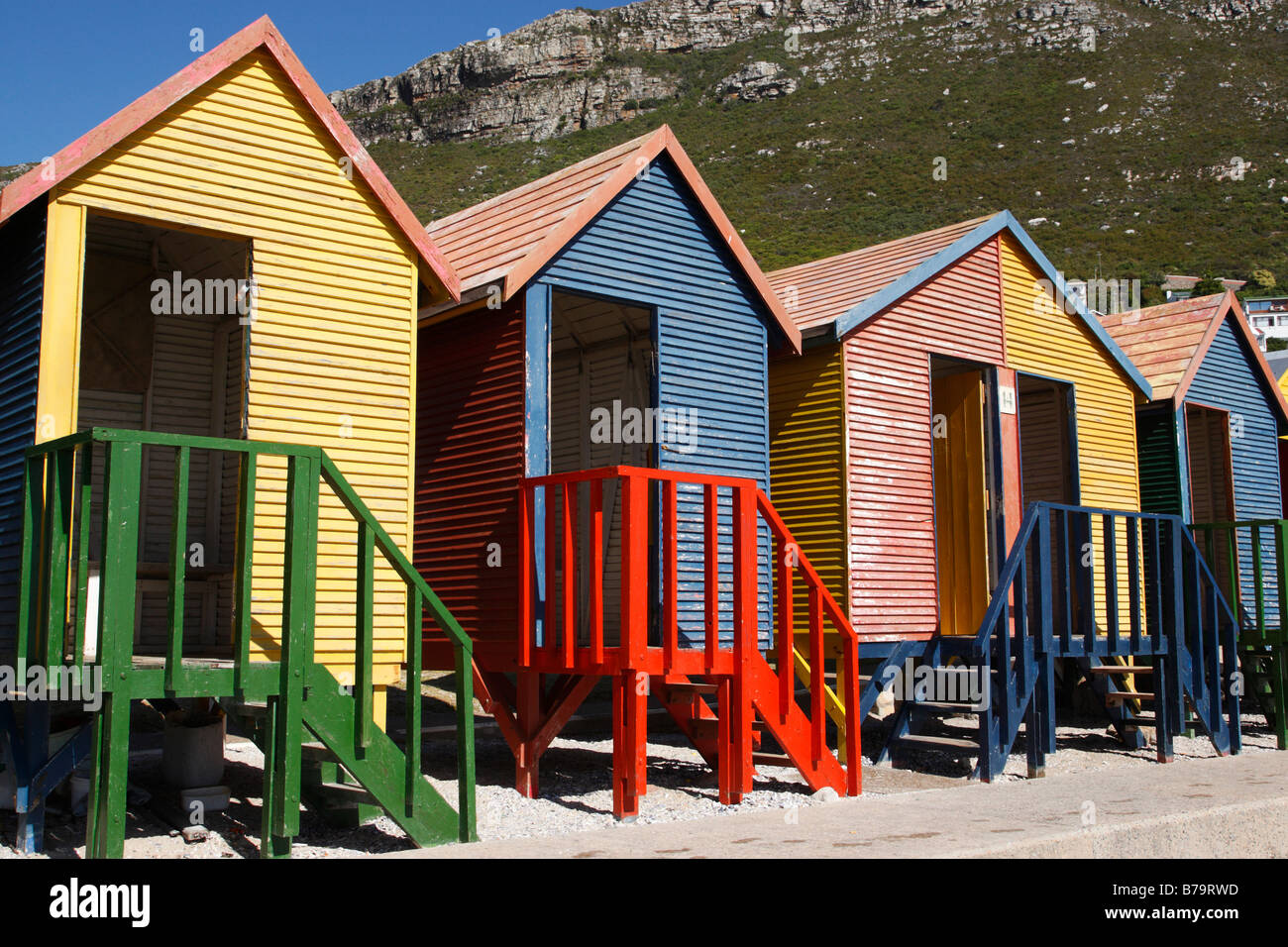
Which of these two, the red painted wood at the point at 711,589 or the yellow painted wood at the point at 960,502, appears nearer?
the red painted wood at the point at 711,589

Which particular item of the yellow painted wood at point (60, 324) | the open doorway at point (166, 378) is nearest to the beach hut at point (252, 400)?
the yellow painted wood at point (60, 324)

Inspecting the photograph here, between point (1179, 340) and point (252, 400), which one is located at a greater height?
point (1179, 340)

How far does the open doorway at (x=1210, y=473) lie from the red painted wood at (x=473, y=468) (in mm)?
11770

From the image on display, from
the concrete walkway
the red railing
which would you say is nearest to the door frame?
the concrete walkway

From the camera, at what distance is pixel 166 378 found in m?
12.2

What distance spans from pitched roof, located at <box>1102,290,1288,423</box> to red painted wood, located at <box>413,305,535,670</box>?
10399mm

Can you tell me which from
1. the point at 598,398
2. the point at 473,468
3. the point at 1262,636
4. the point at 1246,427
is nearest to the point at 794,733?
the point at 473,468

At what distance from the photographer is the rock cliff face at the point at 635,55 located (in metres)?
74.8

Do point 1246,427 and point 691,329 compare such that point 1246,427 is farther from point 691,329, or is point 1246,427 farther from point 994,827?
point 994,827

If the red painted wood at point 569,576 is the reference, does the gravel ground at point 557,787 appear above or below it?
below

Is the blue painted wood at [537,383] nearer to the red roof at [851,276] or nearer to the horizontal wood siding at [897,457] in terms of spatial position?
the red roof at [851,276]

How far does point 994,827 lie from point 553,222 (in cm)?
623

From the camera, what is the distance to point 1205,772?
12.0 m

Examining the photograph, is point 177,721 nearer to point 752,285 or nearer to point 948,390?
point 752,285
